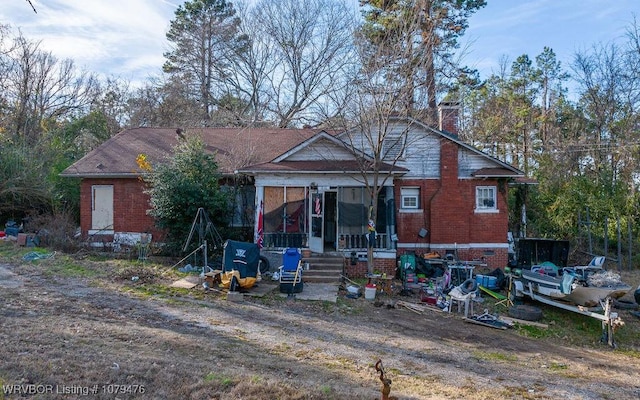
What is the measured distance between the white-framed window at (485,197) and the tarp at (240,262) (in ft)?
31.5

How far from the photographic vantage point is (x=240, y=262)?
12.4 meters

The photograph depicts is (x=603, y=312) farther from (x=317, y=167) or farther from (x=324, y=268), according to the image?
(x=317, y=167)

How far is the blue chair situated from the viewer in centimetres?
1253

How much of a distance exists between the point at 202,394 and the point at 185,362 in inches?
51.0

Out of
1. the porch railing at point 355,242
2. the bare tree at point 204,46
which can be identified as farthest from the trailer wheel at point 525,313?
the bare tree at point 204,46

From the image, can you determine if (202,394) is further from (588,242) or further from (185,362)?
(588,242)

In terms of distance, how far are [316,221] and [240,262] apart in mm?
4377

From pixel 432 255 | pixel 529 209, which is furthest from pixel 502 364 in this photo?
pixel 529 209

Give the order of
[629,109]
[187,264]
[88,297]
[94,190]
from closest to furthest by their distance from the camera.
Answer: [88,297], [187,264], [94,190], [629,109]

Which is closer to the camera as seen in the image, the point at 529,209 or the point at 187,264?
the point at 187,264

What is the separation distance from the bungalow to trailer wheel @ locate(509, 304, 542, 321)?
4.55m

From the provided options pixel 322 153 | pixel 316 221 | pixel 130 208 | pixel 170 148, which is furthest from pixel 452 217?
pixel 130 208

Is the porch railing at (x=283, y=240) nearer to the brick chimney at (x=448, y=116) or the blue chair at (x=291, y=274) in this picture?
the blue chair at (x=291, y=274)

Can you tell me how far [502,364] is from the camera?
8086 millimetres
